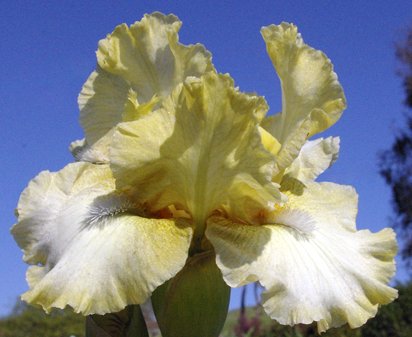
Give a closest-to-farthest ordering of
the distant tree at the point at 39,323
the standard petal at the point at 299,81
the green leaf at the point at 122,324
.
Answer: the green leaf at the point at 122,324 < the standard petal at the point at 299,81 < the distant tree at the point at 39,323

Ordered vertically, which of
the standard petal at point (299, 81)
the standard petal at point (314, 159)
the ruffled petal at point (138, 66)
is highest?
the ruffled petal at point (138, 66)

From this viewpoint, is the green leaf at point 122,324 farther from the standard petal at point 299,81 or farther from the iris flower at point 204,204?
the standard petal at point 299,81

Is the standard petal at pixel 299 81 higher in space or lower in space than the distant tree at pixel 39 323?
lower

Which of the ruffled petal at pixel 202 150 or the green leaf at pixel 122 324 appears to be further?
the green leaf at pixel 122 324

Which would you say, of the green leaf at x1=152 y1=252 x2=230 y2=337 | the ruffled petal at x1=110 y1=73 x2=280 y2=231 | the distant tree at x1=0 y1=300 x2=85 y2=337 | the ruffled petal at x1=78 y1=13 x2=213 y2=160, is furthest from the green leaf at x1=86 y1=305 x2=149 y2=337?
the distant tree at x1=0 y1=300 x2=85 y2=337

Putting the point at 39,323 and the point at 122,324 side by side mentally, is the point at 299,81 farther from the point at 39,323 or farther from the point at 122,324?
the point at 39,323

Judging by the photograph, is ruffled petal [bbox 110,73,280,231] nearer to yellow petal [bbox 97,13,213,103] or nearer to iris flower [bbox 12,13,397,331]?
iris flower [bbox 12,13,397,331]

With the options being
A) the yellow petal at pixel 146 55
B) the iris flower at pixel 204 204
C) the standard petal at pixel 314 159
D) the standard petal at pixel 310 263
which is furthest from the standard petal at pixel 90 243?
the standard petal at pixel 314 159

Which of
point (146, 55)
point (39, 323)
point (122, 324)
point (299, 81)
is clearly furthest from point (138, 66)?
point (39, 323)
